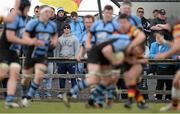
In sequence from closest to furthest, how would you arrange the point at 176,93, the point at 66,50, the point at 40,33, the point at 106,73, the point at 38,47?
the point at 176,93 < the point at 106,73 < the point at 40,33 < the point at 38,47 < the point at 66,50

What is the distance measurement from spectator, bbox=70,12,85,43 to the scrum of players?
3.84 meters

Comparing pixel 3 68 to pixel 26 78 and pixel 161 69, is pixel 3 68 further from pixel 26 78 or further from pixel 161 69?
pixel 161 69

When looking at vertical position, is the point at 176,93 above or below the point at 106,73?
below

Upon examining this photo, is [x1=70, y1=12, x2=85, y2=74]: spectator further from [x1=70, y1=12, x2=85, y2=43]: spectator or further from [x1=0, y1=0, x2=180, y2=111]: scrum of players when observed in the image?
[x1=0, y1=0, x2=180, y2=111]: scrum of players

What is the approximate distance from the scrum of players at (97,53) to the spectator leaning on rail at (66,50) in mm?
3081

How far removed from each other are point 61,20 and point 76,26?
Result: 18.9 inches

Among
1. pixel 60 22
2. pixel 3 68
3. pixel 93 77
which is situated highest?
pixel 60 22

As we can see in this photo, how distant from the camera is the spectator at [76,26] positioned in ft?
→ 71.6

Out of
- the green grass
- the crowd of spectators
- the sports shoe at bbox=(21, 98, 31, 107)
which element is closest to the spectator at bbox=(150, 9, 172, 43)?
the crowd of spectators

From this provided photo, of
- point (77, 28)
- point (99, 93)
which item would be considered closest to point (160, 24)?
point (77, 28)

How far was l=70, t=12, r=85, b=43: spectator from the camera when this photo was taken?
71.6ft

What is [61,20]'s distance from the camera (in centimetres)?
2200

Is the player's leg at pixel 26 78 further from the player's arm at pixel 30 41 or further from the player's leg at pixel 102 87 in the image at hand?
the player's leg at pixel 102 87

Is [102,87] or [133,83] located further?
[102,87]
